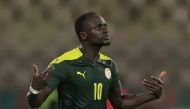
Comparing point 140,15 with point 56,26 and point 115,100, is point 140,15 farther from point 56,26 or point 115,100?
point 115,100

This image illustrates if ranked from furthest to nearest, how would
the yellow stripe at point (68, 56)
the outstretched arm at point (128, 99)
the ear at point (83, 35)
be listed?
the outstretched arm at point (128, 99) → the ear at point (83, 35) → the yellow stripe at point (68, 56)

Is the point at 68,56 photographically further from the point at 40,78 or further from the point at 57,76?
the point at 40,78

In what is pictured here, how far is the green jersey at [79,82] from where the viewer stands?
6559 millimetres

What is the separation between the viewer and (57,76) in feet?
21.3

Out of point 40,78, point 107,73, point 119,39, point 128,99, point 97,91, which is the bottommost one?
point 119,39

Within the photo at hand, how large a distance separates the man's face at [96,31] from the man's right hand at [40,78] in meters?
0.53

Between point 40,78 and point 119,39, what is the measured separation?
3553 mm

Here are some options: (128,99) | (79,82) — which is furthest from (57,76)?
(128,99)

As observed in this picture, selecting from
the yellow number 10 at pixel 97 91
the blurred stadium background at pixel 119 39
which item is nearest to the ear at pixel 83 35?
the yellow number 10 at pixel 97 91

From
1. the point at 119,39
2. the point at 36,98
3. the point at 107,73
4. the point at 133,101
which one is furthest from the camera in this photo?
the point at 119,39

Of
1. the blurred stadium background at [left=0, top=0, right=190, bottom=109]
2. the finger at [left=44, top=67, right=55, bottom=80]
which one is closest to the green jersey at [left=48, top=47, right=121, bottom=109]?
the finger at [left=44, top=67, right=55, bottom=80]

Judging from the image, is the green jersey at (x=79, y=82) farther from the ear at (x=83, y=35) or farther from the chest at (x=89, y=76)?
the ear at (x=83, y=35)

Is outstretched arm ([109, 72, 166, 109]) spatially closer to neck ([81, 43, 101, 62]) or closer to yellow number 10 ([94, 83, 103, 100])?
yellow number 10 ([94, 83, 103, 100])

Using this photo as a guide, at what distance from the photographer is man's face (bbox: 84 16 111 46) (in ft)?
21.8
